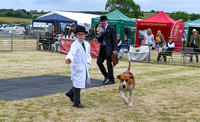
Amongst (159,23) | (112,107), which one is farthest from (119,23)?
(112,107)

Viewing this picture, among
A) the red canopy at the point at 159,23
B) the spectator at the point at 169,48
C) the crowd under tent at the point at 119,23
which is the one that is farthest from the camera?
the crowd under tent at the point at 119,23

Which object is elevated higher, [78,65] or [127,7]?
[127,7]

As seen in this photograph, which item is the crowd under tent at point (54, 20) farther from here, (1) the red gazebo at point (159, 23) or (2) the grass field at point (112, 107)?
(2) the grass field at point (112, 107)

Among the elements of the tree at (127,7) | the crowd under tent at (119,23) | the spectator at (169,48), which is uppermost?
the tree at (127,7)

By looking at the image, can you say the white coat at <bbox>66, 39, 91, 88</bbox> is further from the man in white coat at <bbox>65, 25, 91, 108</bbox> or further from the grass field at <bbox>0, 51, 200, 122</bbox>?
the grass field at <bbox>0, 51, 200, 122</bbox>

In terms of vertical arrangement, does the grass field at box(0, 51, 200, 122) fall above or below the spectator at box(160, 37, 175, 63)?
below

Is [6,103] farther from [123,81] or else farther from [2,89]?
[123,81]

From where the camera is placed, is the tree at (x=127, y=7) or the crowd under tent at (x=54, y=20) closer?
the crowd under tent at (x=54, y=20)

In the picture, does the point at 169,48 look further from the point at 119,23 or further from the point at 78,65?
the point at 78,65

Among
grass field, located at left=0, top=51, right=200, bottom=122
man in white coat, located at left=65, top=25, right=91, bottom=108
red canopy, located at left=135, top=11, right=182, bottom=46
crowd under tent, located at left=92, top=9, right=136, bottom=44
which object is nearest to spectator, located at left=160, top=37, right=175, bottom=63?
red canopy, located at left=135, top=11, right=182, bottom=46

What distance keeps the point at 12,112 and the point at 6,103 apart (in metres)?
0.76

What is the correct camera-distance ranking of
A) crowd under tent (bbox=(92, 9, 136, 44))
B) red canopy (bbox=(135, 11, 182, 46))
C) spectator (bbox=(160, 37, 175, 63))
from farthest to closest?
1. crowd under tent (bbox=(92, 9, 136, 44))
2. red canopy (bbox=(135, 11, 182, 46))
3. spectator (bbox=(160, 37, 175, 63))

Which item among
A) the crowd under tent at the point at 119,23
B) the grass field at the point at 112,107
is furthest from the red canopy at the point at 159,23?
the grass field at the point at 112,107

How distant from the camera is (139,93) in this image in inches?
323
